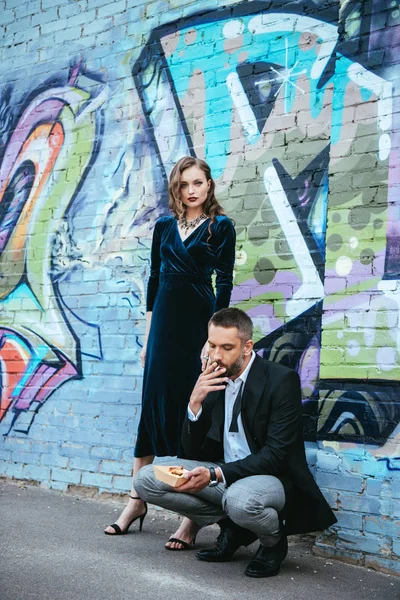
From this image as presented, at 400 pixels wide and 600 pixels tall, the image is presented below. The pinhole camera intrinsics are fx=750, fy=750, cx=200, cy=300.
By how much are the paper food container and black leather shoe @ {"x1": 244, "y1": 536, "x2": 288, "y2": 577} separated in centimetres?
51

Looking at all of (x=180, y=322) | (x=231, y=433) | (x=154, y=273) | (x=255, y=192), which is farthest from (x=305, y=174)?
(x=231, y=433)

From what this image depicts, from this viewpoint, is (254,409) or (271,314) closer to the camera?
(254,409)

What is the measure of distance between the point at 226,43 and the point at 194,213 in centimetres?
139

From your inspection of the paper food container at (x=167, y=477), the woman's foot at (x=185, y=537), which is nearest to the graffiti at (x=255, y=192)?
the woman's foot at (x=185, y=537)

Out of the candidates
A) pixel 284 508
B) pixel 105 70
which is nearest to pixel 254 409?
pixel 284 508

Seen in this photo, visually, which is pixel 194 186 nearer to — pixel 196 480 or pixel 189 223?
pixel 189 223

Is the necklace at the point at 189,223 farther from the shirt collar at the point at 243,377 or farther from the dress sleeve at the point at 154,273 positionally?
the shirt collar at the point at 243,377

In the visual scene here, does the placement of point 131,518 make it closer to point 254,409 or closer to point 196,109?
point 254,409

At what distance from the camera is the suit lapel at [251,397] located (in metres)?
3.46

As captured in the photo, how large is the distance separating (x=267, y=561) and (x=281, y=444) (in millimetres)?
524

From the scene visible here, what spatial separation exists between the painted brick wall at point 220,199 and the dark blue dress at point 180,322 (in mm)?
532

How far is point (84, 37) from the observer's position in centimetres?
568

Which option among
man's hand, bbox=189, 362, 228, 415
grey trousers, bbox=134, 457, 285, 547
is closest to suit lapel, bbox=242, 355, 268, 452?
man's hand, bbox=189, 362, 228, 415

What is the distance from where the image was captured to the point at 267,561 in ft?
11.0
